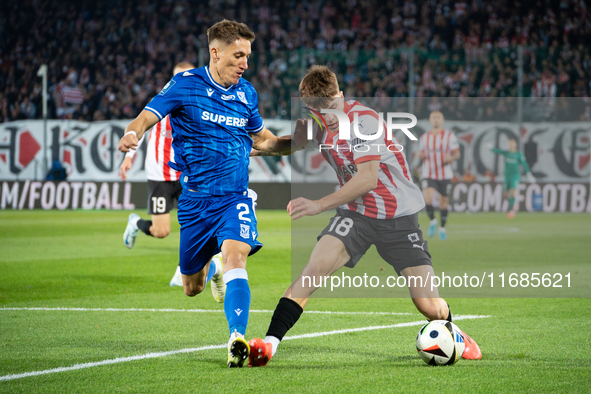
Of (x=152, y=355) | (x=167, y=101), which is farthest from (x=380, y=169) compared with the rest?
(x=152, y=355)

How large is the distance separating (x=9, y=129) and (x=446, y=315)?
20639 millimetres

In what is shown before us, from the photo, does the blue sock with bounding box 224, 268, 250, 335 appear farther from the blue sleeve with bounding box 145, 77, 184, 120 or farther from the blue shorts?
the blue sleeve with bounding box 145, 77, 184, 120

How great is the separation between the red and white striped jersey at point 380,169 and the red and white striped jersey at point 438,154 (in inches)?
366

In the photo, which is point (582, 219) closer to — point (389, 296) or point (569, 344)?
point (389, 296)

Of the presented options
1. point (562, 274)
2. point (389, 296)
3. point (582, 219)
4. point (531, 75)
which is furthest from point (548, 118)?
point (389, 296)

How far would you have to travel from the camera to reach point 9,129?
2269 centimetres

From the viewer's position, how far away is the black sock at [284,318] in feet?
14.7

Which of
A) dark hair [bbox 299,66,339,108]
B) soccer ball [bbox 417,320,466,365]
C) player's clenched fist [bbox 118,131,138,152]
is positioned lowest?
soccer ball [bbox 417,320,466,365]

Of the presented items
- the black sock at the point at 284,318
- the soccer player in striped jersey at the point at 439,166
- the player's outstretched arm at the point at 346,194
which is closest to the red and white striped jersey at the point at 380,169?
the player's outstretched arm at the point at 346,194

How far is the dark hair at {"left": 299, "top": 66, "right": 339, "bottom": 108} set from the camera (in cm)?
460

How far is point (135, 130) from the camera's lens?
4.38 m

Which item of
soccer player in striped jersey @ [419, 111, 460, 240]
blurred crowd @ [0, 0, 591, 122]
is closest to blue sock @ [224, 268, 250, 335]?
soccer player in striped jersey @ [419, 111, 460, 240]

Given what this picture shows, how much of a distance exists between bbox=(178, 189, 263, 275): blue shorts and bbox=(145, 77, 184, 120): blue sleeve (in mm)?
615

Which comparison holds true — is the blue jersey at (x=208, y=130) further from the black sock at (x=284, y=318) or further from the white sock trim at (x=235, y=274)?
the black sock at (x=284, y=318)
